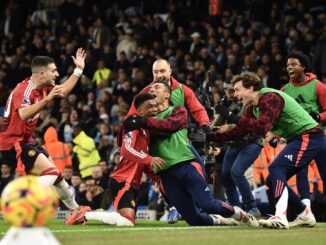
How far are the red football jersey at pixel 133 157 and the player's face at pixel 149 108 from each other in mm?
207

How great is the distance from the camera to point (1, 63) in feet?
84.0

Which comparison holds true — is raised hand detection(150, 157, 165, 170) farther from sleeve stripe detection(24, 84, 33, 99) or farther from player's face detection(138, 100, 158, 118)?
sleeve stripe detection(24, 84, 33, 99)

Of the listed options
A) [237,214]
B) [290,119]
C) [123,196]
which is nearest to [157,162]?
[237,214]

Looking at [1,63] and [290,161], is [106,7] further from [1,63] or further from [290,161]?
[290,161]

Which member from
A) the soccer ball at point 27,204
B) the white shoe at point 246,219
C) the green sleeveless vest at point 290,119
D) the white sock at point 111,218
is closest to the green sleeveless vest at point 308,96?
the green sleeveless vest at point 290,119

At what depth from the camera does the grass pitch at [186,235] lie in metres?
8.18

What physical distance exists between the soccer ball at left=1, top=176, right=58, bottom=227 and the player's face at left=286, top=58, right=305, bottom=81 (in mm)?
6704

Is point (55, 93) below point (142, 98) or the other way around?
the other way around

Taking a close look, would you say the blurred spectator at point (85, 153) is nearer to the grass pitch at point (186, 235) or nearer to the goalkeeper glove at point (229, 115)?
the goalkeeper glove at point (229, 115)

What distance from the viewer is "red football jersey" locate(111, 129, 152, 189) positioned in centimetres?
1051

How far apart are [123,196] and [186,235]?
2276mm

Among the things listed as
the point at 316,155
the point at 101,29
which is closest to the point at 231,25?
the point at 101,29

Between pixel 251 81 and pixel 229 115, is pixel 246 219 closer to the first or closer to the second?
pixel 229 115

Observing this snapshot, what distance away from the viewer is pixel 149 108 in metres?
10.6
